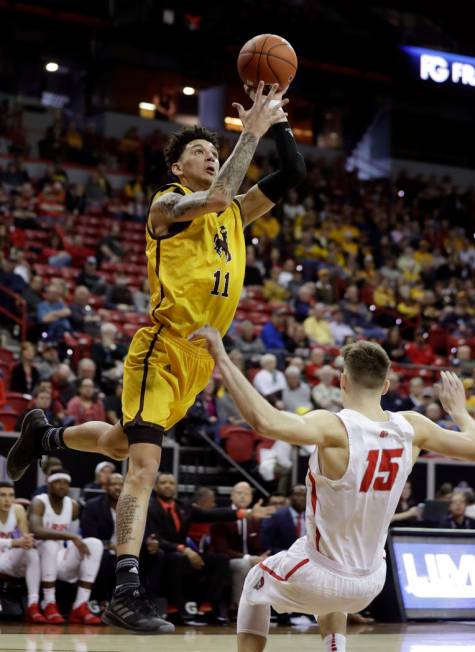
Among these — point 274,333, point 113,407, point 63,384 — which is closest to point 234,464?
point 113,407

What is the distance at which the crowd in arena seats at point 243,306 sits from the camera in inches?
459

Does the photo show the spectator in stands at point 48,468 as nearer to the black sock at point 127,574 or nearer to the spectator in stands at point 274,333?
the black sock at point 127,574

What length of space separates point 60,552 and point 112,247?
9.60m

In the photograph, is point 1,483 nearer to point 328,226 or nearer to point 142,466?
point 142,466

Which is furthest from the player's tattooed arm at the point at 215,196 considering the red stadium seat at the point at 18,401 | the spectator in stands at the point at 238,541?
the red stadium seat at the point at 18,401

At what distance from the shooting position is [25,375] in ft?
45.3

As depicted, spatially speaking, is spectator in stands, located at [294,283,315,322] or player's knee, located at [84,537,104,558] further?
spectator in stands, located at [294,283,315,322]

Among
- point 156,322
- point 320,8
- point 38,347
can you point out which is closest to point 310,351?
point 38,347

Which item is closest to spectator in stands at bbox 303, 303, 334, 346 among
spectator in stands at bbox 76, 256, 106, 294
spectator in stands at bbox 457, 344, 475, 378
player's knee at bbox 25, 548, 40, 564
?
spectator in stands at bbox 457, 344, 475, 378

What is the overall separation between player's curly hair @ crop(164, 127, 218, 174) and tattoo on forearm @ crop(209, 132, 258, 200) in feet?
1.96

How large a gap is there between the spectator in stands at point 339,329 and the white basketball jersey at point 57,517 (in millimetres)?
8004

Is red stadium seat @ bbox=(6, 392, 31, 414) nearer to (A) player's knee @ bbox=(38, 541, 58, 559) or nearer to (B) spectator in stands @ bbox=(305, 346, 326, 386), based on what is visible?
(A) player's knee @ bbox=(38, 541, 58, 559)

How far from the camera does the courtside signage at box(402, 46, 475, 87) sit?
84.9ft

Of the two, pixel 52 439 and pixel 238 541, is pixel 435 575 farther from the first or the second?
pixel 52 439
